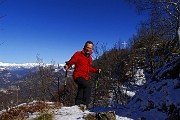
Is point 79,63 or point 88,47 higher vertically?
point 88,47

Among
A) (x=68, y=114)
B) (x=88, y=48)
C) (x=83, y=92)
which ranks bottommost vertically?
(x=68, y=114)

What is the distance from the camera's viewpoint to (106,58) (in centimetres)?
3484

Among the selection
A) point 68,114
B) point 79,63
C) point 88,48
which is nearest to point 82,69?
point 79,63

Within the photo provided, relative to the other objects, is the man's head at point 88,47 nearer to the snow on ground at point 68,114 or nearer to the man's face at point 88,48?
the man's face at point 88,48

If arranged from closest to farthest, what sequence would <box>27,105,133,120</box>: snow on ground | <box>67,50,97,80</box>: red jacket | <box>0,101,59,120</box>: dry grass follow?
<box>27,105,133,120</box>: snow on ground
<box>0,101,59,120</box>: dry grass
<box>67,50,97,80</box>: red jacket

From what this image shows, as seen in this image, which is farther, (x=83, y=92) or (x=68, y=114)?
(x=83, y=92)

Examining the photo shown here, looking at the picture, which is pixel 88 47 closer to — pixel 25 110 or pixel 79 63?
pixel 79 63

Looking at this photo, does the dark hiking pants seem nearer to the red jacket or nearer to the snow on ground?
the red jacket

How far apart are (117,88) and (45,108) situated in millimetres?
21678

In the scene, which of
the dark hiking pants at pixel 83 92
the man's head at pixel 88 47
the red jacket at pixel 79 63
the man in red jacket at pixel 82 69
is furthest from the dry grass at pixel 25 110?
the man's head at pixel 88 47

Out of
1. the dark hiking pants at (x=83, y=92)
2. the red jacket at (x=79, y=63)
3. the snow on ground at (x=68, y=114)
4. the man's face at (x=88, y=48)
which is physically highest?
the man's face at (x=88, y=48)

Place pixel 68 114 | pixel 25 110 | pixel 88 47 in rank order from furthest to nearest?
pixel 88 47
pixel 25 110
pixel 68 114

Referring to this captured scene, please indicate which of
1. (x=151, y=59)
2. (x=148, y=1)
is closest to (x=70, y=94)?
(x=151, y=59)

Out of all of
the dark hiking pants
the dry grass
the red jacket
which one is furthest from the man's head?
the dry grass
